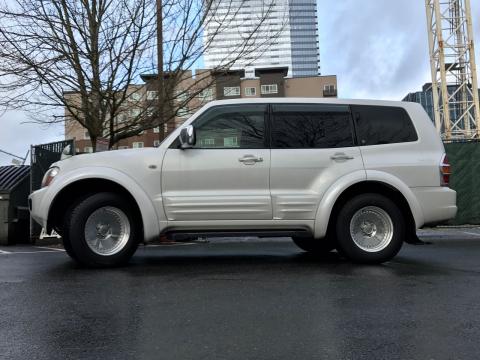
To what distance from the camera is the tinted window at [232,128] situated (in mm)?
6520

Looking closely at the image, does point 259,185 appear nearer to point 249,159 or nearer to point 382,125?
point 249,159

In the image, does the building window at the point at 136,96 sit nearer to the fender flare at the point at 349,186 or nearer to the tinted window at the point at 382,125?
the tinted window at the point at 382,125

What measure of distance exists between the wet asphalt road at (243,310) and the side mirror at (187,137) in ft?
5.13

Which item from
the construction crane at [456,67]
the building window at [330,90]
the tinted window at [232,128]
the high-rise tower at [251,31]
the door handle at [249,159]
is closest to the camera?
the door handle at [249,159]

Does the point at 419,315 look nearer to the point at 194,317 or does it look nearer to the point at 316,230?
the point at 194,317

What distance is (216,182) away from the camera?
250 inches

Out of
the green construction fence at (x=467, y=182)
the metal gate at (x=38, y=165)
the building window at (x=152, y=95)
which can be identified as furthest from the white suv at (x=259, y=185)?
the green construction fence at (x=467, y=182)

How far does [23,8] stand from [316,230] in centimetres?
805

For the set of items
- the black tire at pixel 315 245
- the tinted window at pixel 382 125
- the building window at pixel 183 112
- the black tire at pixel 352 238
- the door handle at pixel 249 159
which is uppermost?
the building window at pixel 183 112

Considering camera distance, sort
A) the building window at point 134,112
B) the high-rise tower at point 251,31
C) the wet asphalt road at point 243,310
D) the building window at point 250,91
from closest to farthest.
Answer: the wet asphalt road at point 243,310 < the high-rise tower at point 251,31 < the building window at point 134,112 < the building window at point 250,91

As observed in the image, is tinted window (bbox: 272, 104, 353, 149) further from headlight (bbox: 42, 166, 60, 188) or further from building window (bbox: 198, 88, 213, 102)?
building window (bbox: 198, 88, 213, 102)

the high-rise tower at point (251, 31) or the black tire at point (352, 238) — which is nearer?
the black tire at point (352, 238)

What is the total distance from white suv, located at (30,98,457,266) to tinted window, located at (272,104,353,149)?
0.05ft

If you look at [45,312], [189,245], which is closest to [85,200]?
[45,312]
